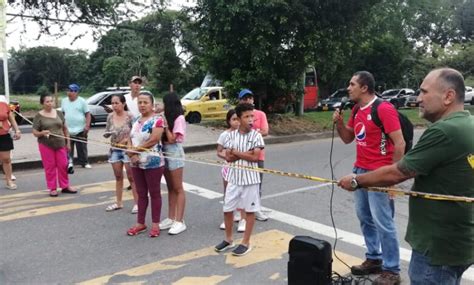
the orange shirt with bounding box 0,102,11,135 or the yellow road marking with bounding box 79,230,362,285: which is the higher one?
the orange shirt with bounding box 0,102,11,135

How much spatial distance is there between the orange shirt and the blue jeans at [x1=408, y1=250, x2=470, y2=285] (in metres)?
6.77

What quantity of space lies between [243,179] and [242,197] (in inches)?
7.7

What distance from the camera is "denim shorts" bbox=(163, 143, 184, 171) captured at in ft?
18.4

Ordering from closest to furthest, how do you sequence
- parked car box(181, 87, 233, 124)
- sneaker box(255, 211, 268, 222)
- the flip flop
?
sneaker box(255, 211, 268, 222) < the flip flop < parked car box(181, 87, 233, 124)

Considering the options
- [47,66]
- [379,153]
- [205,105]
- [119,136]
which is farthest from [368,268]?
[47,66]

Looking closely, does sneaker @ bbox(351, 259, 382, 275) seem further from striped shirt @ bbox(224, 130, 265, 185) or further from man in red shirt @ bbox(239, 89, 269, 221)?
man in red shirt @ bbox(239, 89, 269, 221)

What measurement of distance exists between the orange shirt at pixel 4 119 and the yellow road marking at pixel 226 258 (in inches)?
171

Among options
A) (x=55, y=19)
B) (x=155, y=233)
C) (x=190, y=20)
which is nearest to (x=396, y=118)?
(x=155, y=233)

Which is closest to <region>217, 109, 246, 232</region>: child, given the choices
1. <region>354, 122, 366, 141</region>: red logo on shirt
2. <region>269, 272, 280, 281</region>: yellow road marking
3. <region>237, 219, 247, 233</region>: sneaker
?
<region>237, 219, 247, 233</region>: sneaker

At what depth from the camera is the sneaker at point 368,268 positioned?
4352 mm

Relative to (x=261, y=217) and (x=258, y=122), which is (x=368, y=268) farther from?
(x=258, y=122)

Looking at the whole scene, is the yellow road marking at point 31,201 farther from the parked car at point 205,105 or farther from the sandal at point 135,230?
the parked car at point 205,105

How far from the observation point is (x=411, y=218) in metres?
2.75

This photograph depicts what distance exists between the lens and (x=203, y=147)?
12906 mm
